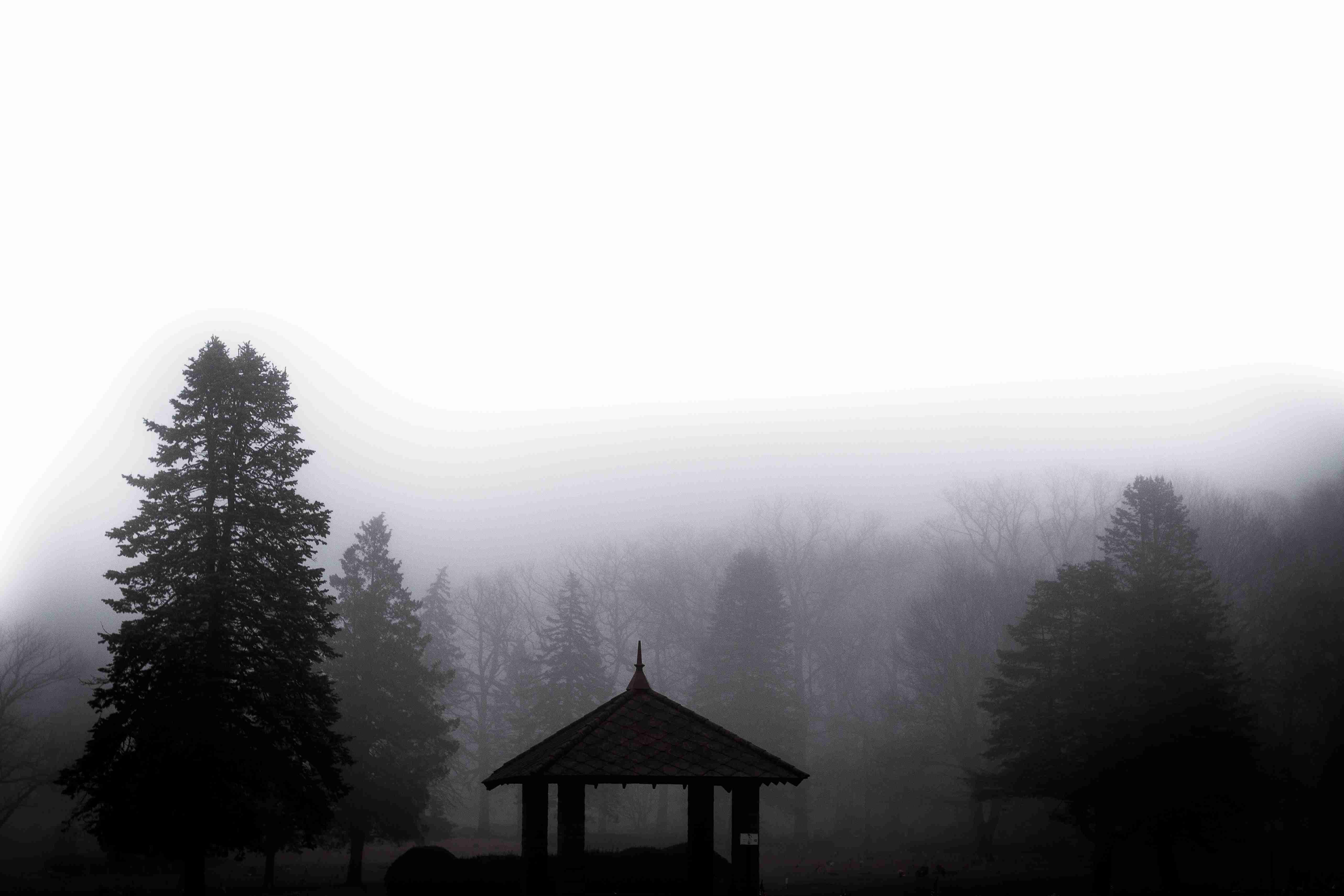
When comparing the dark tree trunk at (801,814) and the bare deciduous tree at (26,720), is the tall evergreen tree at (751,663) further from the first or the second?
the bare deciduous tree at (26,720)

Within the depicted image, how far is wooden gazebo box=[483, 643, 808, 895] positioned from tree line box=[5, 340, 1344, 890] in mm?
7915

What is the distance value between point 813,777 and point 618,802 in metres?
12.0

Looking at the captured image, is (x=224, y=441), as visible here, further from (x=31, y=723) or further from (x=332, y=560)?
(x=332, y=560)

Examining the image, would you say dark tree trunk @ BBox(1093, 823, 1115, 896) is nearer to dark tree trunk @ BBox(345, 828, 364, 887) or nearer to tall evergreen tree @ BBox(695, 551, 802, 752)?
tall evergreen tree @ BBox(695, 551, 802, 752)

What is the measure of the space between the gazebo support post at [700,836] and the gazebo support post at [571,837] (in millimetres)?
2461

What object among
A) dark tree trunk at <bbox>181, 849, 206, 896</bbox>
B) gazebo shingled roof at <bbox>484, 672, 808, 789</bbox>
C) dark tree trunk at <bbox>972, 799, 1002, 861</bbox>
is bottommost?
dark tree trunk at <bbox>972, 799, 1002, 861</bbox>

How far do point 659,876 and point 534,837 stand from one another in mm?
4625

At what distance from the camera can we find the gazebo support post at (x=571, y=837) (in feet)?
72.0

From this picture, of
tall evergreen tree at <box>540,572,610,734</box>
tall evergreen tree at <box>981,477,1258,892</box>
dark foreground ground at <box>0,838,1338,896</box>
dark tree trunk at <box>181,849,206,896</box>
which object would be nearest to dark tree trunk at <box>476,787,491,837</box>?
tall evergreen tree at <box>540,572,610,734</box>

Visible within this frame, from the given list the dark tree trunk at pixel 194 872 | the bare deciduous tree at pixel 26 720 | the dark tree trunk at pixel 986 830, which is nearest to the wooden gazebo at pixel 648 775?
the dark tree trunk at pixel 194 872

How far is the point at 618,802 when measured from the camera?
197 feet

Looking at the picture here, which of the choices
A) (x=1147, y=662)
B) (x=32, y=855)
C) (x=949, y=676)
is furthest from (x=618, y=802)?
(x=1147, y=662)

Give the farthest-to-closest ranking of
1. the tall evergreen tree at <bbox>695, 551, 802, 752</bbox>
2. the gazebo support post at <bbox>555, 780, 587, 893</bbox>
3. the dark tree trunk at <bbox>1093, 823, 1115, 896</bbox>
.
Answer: the tall evergreen tree at <bbox>695, 551, 802, 752</bbox> < the dark tree trunk at <bbox>1093, 823, 1115, 896</bbox> < the gazebo support post at <bbox>555, 780, 587, 893</bbox>

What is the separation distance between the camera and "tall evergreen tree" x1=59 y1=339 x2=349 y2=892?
25641mm
